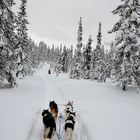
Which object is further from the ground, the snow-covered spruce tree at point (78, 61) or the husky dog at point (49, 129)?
the snow-covered spruce tree at point (78, 61)

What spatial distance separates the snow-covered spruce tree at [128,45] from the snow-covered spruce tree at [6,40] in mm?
9559

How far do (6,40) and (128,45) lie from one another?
10.6 metres

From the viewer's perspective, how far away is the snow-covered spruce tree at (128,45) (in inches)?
754

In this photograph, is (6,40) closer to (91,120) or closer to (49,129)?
(91,120)

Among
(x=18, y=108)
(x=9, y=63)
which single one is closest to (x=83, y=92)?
(x=9, y=63)

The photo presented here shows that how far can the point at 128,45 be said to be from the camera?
1947 centimetres

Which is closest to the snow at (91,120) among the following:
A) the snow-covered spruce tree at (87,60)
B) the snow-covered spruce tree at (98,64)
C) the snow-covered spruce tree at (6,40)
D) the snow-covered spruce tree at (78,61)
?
the snow-covered spruce tree at (6,40)

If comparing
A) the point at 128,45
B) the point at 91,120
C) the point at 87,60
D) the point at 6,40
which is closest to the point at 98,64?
the point at 87,60

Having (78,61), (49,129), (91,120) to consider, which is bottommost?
(91,120)

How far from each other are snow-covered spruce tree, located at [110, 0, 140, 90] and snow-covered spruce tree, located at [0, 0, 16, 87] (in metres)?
9.56

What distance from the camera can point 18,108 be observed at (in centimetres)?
1236

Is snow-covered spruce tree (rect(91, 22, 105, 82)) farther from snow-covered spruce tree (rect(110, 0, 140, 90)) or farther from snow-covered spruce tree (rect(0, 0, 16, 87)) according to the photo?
snow-covered spruce tree (rect(0, 0, 16, 87))

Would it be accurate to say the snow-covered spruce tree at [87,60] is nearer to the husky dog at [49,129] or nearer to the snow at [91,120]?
the snow at [91,120]

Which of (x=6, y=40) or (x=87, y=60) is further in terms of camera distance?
(x=87, y=60)
